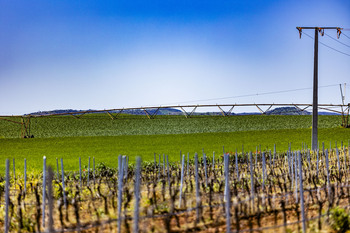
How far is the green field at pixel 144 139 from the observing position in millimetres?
27891

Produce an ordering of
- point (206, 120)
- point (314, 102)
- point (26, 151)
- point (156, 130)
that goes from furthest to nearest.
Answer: point (206, 120) < point (156, 130) < point (26, 151) < point (314, 102)

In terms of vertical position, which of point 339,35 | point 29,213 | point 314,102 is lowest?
point 29,213

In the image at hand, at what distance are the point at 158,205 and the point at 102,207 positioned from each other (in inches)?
58.3

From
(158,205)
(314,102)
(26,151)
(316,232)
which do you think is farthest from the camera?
(26,151)

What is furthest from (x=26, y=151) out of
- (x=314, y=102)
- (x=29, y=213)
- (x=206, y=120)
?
(x=206, y=120)

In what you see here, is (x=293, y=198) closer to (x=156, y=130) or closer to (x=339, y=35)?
(x=339, y=35)

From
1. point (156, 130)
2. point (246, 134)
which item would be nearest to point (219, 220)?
point (246, 134)

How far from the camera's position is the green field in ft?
91.5

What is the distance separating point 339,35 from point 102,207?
18280 mm

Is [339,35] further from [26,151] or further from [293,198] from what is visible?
[26,151]

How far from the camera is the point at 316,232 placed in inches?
262

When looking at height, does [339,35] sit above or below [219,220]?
above

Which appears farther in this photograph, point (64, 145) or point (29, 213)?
point (64, 145)

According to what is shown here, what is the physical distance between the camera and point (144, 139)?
3844cm
